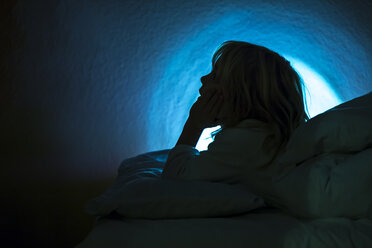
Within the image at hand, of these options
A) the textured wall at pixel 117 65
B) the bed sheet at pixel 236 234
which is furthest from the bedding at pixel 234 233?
the textured wall at pixel 117 65

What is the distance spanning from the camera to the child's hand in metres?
1.37

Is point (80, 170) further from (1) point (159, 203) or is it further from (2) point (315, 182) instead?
(2) point (315, 182)

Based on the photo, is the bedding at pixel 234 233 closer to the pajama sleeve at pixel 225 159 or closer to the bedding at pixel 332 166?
the bedding at pixel 332 166

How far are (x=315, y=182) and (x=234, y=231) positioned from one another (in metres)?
0.19

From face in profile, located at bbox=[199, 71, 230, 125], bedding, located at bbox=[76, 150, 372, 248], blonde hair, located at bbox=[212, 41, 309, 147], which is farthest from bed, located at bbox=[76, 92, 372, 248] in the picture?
face in profile, located at bbox=[199, 71, 230, 125]

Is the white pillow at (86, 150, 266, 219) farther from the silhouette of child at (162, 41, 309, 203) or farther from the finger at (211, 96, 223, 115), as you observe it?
the finger at (211, 96, 223, 115)

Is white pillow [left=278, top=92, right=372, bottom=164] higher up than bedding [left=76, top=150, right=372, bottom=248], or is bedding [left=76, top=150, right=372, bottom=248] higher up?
white pillow [left=278, top=92, right=372, bottom=164]

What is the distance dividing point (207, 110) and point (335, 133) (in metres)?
0.64

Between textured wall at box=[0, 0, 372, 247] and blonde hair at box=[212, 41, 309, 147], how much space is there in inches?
19.5

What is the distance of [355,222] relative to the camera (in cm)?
70

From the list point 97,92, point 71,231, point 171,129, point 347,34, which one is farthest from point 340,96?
point 71,231

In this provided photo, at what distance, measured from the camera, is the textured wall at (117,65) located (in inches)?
52.4

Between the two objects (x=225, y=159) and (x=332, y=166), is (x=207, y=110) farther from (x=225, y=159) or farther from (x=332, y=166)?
(x=332, y=166)

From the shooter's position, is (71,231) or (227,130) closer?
(227,130)
